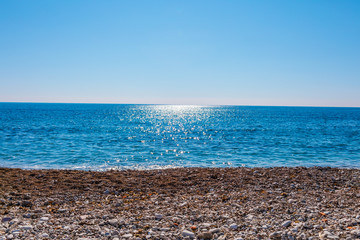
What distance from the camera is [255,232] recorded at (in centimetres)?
693

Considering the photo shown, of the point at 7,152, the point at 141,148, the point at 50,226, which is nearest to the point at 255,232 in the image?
the point at 50,226

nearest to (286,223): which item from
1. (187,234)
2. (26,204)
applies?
(187,234)


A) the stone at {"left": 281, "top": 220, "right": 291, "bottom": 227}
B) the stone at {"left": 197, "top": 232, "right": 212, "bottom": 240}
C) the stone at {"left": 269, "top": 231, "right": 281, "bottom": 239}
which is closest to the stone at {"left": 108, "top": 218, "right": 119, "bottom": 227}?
the stone at {"left": 197, "top": 232, "right": 212, "bottom": 240}

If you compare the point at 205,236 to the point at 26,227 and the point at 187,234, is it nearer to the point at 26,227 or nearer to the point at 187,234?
the point at 187,234

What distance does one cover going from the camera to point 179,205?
9453mm

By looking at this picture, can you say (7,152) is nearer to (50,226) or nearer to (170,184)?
(170,184)

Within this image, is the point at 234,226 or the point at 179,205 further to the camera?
the point at 179,205

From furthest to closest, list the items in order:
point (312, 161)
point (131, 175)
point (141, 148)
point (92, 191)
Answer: point (141, 148), point (312, 161), point (131, 175), point (92, 191)

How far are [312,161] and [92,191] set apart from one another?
19.5 m

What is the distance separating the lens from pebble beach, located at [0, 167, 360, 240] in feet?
22.7

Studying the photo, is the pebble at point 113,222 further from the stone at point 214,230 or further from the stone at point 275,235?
the stone at point 275,235

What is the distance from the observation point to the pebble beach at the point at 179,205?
691 centimetres

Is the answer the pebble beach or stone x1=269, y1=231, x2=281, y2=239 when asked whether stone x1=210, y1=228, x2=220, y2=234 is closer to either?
the pebble beach

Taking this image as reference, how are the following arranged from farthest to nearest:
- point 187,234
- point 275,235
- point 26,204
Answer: point 26,204
point 187,234
point 275,235
